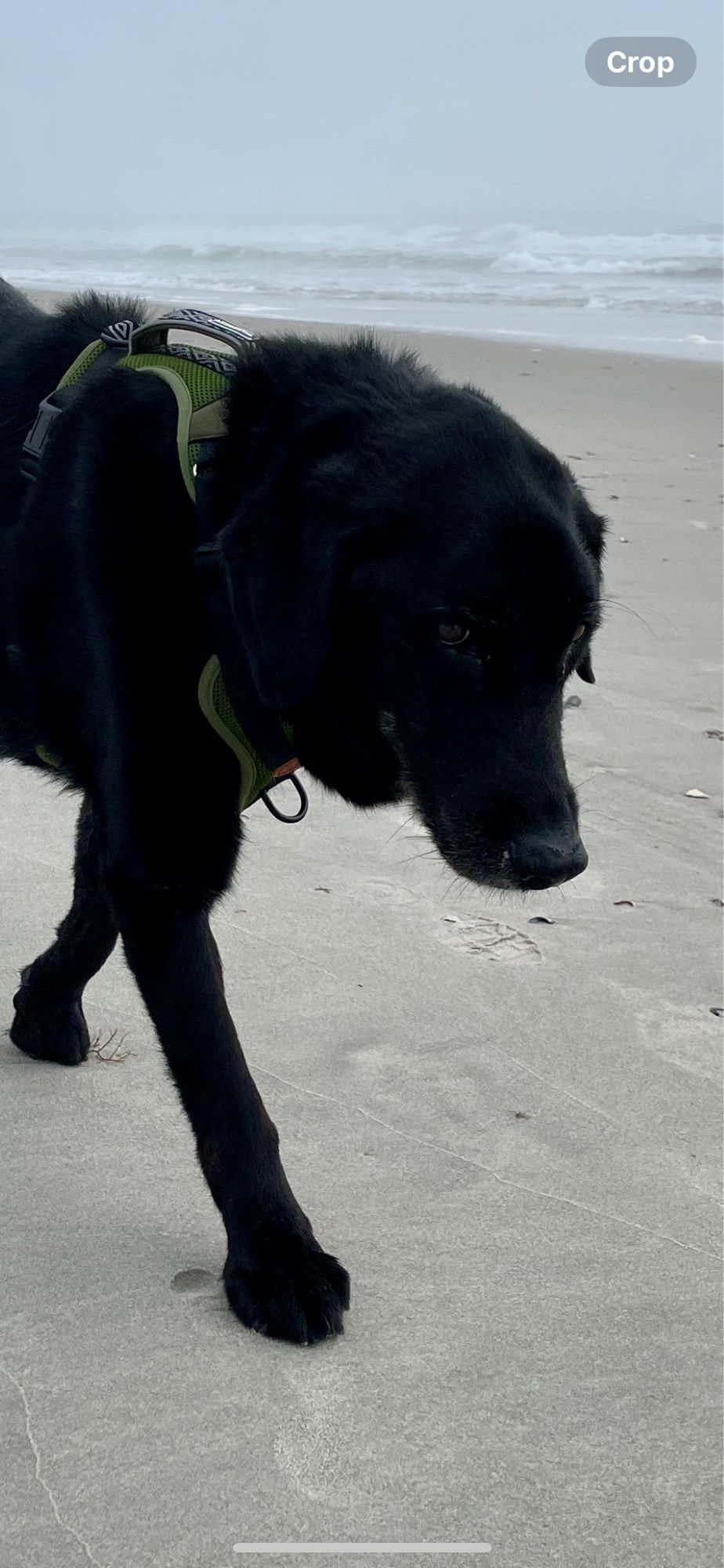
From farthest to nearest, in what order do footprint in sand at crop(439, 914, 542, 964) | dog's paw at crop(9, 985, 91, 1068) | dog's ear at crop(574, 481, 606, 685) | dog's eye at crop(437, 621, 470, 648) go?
1. footprint in sand at crop(439, 914, 542, 964)
2. dog's paw at crop(9, 985, 91, 1068)
3. dog's ear at crop(574, 481, 606, 685)
4. dog's eye at crop(437, 621, 470, 648)

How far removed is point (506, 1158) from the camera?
253 cm

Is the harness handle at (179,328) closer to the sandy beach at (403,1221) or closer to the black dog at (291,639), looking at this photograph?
the black dog at (291,639)

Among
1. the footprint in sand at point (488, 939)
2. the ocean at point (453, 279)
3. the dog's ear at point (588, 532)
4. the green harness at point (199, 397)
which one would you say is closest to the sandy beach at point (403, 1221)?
the footprint in sand at point (488, 939)

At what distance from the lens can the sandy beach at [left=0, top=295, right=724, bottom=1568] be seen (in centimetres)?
178

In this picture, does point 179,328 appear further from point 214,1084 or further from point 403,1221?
point 403,1221

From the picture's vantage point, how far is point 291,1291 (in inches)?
81.5

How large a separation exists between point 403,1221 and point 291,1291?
1.04 feet

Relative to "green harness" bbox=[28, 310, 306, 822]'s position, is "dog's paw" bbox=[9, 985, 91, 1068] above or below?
below

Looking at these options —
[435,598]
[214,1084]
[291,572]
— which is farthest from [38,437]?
[214,1084]

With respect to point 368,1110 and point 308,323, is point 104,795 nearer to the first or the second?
point 368,1110

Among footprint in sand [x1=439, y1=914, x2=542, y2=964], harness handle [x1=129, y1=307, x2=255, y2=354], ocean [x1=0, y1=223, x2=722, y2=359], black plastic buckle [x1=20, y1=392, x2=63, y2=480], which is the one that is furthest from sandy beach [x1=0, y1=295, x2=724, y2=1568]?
ocean [x1=0, y1=223, x2=722, y2=359]

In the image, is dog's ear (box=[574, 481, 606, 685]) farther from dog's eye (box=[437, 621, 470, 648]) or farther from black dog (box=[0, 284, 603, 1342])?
dog's eye (box=[437, 621, 470, 648])

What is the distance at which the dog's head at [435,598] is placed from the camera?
6.55 feet

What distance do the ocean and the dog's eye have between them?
14.5 meters
